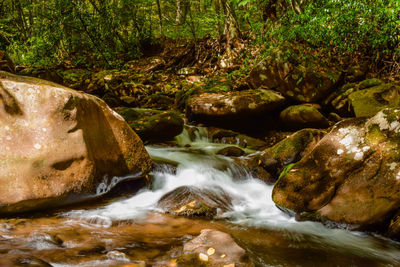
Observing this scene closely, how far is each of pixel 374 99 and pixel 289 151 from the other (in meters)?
3.72

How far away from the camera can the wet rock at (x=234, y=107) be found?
7.97 metres

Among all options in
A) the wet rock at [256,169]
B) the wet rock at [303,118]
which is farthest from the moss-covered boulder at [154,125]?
the wet rock at [303,118]

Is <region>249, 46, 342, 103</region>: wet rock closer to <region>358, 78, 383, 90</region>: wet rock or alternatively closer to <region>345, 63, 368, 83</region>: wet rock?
<region>345, 63, 368, 83</region>: wet rock

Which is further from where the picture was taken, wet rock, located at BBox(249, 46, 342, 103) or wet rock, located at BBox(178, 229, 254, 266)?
wet rock, located at BBox(249, 46, 342, 103)

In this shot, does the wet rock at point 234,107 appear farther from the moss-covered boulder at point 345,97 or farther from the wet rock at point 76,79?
the wet rock at point 76,79

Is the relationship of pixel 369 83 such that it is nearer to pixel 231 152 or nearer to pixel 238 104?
pixel 238 104

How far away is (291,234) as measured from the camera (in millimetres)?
3699

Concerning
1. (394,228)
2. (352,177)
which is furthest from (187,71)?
(394,228)

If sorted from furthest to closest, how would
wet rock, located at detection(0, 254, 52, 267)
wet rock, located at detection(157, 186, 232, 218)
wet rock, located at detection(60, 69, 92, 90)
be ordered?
wet rock, located at detection(60, 69, 92, 90) < wet rock, located at detection(157, 186, 232, 218) < wet rock, located at detection(0, 254, 52, 267)

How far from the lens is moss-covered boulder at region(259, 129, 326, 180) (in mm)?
5449

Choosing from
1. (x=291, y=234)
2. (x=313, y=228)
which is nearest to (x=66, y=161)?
(x=291, y=234)

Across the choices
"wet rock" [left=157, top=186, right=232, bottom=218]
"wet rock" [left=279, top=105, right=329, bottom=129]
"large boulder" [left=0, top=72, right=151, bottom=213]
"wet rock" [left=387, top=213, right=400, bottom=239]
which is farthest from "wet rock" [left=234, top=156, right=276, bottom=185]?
"large boulder" [left=0, top=72, right=151, bottom=213]

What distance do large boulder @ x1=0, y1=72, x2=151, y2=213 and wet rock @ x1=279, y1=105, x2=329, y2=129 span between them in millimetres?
5941

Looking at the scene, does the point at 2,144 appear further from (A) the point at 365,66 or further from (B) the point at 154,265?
(A) the point at 365,66
